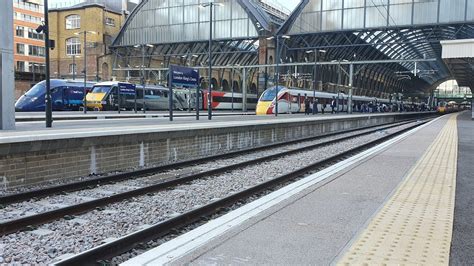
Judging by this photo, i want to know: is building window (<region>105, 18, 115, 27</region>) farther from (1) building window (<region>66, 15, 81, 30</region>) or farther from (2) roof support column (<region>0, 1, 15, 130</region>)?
(2) roof support column (<region>0, 1, 15, 130</region>)

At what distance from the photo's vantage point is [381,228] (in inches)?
212

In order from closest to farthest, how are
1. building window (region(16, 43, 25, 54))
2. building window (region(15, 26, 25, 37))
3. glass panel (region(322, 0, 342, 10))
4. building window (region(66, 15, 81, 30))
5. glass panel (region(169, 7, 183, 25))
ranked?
glass panel (region(322, 0, 342, 10))
glass panel (region(169, 7, 183, 25))
building window (region(66, 15, 81, 30))
building window (region(16, 43, 25, 54))
building window (region(15, 26, 25, 37))

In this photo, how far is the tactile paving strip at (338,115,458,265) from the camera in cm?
436

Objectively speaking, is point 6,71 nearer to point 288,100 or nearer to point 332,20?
point 288,100

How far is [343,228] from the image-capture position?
18.2 feet

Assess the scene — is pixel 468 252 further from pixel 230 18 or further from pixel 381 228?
pixel 230 18

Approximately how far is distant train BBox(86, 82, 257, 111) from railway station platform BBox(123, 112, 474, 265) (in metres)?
26.9

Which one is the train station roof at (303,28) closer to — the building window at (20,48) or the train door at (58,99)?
the train door at (58,99)

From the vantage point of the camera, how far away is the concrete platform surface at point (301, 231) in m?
4.45

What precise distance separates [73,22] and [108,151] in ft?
200

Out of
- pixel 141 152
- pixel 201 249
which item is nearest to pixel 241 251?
pixel 201 249

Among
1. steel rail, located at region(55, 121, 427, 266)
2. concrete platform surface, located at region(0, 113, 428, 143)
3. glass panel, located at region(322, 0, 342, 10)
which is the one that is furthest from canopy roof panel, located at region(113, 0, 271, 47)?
steel rail, located at region(55, 121, 427, 266)

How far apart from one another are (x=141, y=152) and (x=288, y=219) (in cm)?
779

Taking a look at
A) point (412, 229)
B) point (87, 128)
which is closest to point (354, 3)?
point (87, 128)
